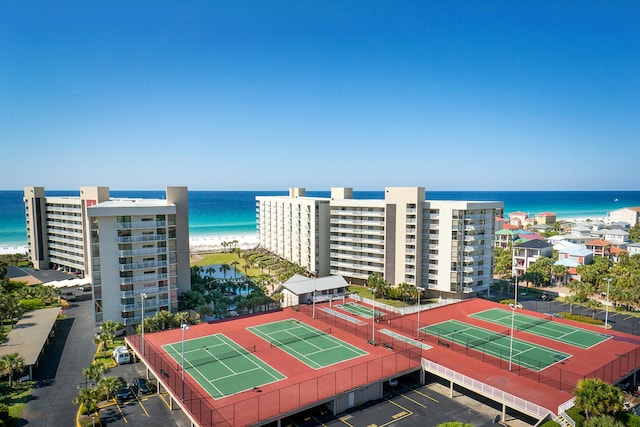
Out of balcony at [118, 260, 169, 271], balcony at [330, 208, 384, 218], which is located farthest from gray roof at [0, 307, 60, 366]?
balcony at [330, 208, 384, 218]

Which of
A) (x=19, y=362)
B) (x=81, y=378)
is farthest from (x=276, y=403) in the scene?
(x=19, y=362)

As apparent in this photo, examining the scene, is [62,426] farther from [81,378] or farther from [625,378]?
[625,378]

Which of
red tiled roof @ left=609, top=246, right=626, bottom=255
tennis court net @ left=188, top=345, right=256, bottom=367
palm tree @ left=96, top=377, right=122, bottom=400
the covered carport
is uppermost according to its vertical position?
red tiled roof @ left=609, top=246, right=626, bottom=255

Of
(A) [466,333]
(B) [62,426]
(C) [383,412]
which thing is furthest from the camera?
(A) [466,333]

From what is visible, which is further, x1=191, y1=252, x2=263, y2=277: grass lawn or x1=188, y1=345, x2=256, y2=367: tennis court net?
x1=191, y1=252, x2=263, y2=277: grass lawn

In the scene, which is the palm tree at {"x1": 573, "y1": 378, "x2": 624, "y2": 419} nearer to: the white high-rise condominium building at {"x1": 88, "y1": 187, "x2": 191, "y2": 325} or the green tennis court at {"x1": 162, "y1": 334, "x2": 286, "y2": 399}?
the green tennis court at {"x1": 162, "y1": 334, "x2": 286, "y2": 399}

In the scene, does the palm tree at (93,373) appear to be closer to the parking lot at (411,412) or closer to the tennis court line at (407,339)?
the parking lot at (411,412)

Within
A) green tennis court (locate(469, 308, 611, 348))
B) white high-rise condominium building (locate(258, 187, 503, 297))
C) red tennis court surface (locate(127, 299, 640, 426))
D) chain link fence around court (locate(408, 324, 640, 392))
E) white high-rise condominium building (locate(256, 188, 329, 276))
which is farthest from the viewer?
white high-rise condominium building (locate(256, 188, 329, 276))
